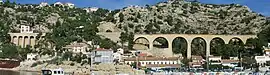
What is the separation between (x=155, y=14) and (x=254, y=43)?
3756 cm

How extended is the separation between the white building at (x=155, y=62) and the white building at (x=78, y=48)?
948cm

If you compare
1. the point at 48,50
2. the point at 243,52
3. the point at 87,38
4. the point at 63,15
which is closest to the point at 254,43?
the point at 243,52

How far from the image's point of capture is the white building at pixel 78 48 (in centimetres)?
8500

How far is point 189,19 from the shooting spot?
129125 mm

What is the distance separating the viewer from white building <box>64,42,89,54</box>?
279ft

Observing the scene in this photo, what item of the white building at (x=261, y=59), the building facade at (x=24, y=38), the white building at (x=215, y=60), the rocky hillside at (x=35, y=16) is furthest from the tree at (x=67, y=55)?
the white building at (x=261, y=59)

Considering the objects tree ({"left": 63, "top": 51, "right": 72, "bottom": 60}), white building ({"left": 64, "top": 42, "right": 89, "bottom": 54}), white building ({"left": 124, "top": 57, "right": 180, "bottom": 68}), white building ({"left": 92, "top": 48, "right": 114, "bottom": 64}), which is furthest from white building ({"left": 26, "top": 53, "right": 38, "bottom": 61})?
white building ({"left": 124, "top": 57, "right": 180, "bottom": 68})

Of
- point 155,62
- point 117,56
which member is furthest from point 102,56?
point 155,62

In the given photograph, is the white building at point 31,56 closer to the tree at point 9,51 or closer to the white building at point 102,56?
the tree at point 9,51

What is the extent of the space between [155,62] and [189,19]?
49.6 metres

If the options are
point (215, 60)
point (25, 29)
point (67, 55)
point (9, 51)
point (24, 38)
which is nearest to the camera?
point (67, 55)

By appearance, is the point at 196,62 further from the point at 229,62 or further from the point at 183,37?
the point at 183,37

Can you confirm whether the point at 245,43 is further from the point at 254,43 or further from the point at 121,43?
the point at 121,43

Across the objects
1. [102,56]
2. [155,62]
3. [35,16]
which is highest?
[35,16]
